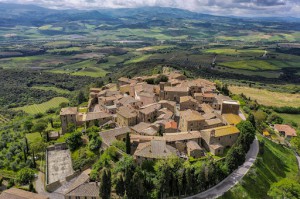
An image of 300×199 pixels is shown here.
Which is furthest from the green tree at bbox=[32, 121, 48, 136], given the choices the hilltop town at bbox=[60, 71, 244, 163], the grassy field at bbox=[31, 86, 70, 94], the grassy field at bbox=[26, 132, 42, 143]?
the grassy field at bbox=[31, 86, 70, 94]

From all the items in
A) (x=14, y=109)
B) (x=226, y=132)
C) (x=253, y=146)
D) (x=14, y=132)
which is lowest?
(x=14, y=109)

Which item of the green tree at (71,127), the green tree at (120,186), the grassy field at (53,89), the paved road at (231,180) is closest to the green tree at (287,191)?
Result: the paved road at (231,180)

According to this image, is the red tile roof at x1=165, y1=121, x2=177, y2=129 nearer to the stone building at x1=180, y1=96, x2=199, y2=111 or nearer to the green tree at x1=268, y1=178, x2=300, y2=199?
the stone building at x1=180, y1=96, x2=199, y2=111

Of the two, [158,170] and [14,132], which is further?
[14,132]

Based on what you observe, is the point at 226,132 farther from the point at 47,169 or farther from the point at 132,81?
the point at 132,81

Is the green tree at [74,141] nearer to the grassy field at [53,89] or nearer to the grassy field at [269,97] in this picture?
the grassy field at [269,97]

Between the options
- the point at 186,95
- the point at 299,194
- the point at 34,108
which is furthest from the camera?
the point at 34,108

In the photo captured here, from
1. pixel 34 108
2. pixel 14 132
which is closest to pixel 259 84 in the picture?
pixel 34 108
